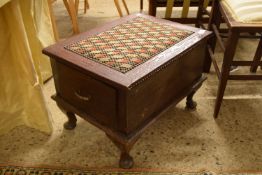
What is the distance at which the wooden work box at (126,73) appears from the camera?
109 cm

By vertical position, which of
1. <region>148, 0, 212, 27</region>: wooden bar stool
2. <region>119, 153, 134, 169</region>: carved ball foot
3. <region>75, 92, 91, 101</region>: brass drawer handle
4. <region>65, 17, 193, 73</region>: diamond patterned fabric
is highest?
<region>65, 17, 193, 73</region>: diamond patterned fabric

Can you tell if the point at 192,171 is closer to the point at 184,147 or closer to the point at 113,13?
the point at 184,147

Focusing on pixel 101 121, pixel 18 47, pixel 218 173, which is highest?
pixel 18 47

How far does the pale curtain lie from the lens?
1263 mm

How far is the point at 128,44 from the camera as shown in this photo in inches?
49.8

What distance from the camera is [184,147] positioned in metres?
1.42

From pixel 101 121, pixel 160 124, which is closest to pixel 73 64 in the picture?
pixel 101 121

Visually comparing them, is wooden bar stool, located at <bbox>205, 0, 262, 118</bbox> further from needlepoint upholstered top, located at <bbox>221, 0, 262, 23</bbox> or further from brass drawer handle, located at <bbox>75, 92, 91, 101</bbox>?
brass drawer handle, located at <bbox>75, 92, 91, 101</bbox>

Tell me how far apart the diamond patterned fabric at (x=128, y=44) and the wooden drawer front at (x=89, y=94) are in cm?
9

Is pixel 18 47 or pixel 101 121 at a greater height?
pixel 18 47

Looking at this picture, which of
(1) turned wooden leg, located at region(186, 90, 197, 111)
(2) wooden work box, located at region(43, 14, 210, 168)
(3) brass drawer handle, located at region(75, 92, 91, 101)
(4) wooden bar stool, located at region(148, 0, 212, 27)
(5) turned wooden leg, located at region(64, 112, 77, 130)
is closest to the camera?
(2) wooden work box, located at region(43, 14, 210, 168)

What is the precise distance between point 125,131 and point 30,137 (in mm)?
597

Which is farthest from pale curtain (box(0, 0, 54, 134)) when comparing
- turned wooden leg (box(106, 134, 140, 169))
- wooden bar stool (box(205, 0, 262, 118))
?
wooden bar stool (box(205, 0, 262, 118))

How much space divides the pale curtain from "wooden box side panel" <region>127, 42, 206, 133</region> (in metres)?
0.52
